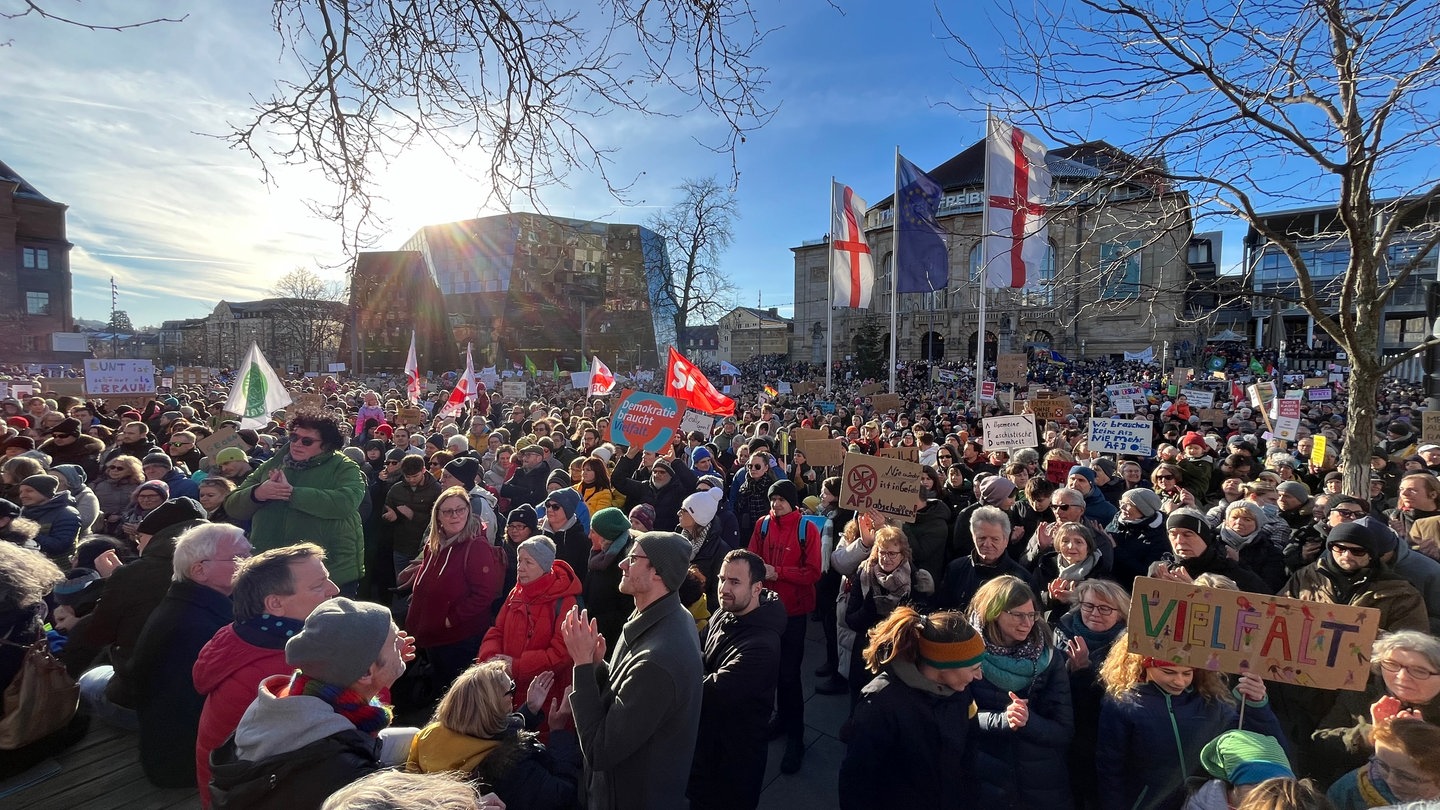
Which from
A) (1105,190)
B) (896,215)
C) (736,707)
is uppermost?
(896,215)

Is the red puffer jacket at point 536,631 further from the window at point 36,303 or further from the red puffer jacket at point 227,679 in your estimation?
the window at point 36,303

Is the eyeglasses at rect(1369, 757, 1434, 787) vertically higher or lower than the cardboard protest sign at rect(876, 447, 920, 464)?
lower

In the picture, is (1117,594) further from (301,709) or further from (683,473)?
(683,473)

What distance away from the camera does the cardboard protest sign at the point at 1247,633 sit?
2.53 meters

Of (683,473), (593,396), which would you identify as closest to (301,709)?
(683,473)

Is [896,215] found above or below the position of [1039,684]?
above

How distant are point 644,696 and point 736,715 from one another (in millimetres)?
765

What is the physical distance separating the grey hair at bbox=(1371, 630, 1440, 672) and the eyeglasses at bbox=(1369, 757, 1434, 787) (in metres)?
0.47

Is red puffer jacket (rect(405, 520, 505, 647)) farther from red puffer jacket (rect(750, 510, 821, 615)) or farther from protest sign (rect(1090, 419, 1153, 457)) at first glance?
protest sign (rect(1090, 419, 1153, 457))

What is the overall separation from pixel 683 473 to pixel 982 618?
416 cm

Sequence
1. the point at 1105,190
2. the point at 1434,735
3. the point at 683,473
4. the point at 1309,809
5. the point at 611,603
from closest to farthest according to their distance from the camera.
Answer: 1. the point at 1309,809
2. the point at 1434,735
3. the point at 611,603
4. the point at 1105,190
5. the point at 683,473

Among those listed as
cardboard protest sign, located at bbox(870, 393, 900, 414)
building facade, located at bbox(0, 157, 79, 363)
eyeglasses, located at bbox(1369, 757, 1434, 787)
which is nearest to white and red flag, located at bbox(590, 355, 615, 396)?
cardboard protest sign, located at bbox(870, 393, 900, 414)

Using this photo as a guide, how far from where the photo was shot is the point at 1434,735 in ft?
6.70

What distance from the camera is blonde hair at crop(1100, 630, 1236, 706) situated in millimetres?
2650
